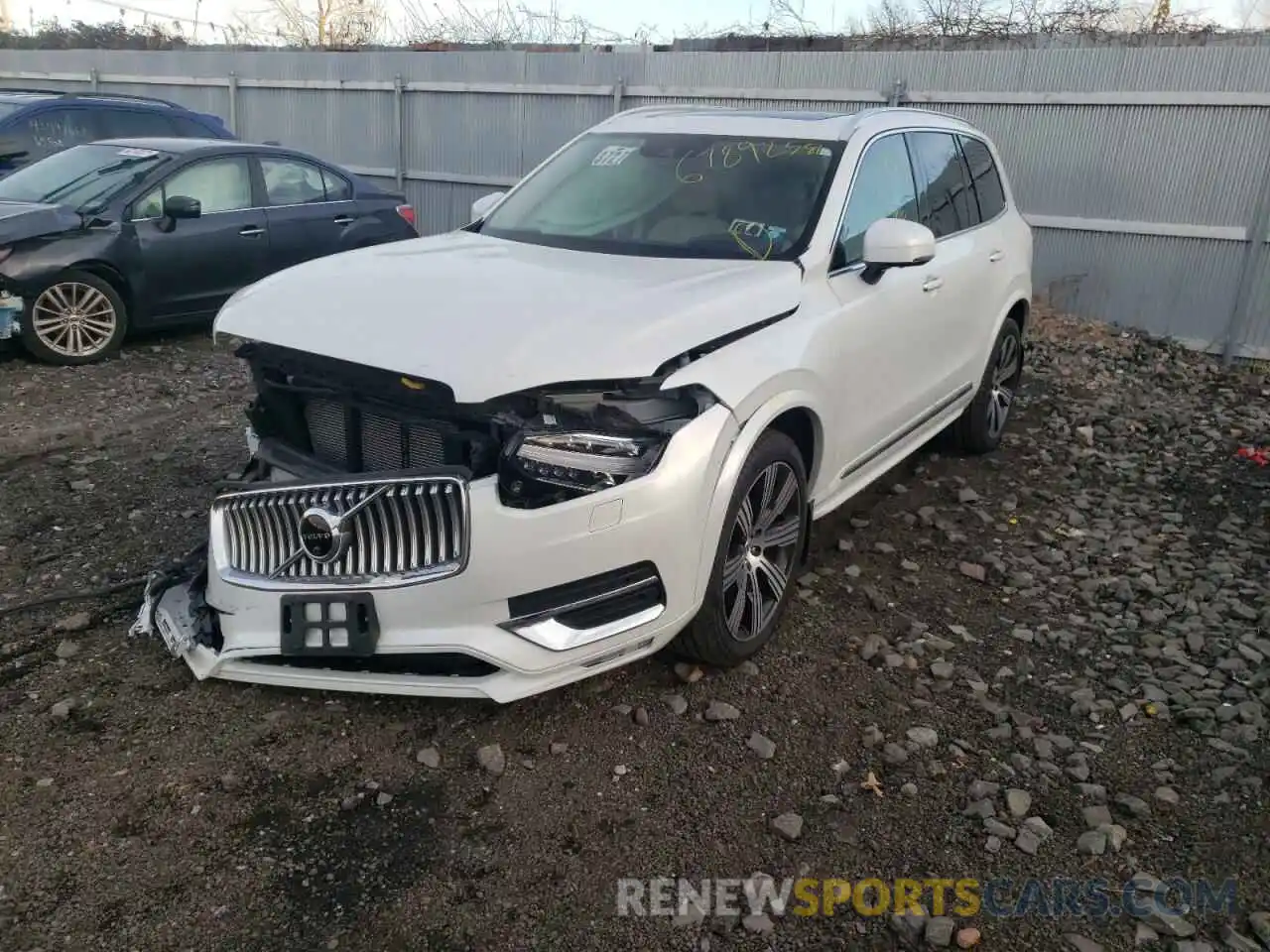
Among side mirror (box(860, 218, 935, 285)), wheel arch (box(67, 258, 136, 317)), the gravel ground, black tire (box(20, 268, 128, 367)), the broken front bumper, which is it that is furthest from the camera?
wheel arch (box(67, 258, 136, 317))

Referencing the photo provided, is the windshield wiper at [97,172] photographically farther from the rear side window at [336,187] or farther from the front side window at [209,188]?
the rear side window at [336,187]

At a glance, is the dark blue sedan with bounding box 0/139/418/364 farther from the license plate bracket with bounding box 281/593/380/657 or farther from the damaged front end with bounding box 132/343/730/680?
the license plate bracket with bounding box 281/593/380/657

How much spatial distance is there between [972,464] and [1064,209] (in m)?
4.51

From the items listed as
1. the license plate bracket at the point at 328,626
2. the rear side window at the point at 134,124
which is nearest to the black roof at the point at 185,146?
the rear side window at the point at 134,124

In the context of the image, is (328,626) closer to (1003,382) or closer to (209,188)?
(1003,382)

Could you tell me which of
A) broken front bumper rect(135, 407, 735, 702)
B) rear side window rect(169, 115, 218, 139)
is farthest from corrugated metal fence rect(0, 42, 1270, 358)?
broken front bumper rect(135, 407, 735, 702)

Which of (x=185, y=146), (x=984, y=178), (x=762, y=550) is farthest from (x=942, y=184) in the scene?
(x=185, y=146)

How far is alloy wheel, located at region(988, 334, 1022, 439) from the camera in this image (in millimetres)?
6141

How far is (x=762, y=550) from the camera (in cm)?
371

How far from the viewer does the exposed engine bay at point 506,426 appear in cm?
299

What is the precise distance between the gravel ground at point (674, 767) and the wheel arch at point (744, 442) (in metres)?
0.55

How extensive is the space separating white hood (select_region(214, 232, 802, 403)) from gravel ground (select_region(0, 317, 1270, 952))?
3.76 ft

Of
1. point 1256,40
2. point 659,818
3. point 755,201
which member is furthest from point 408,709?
point 1256,40

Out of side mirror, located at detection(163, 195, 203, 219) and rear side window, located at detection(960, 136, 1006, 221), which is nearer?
rear side window, located at detection(960, 136, 1006, 221)
